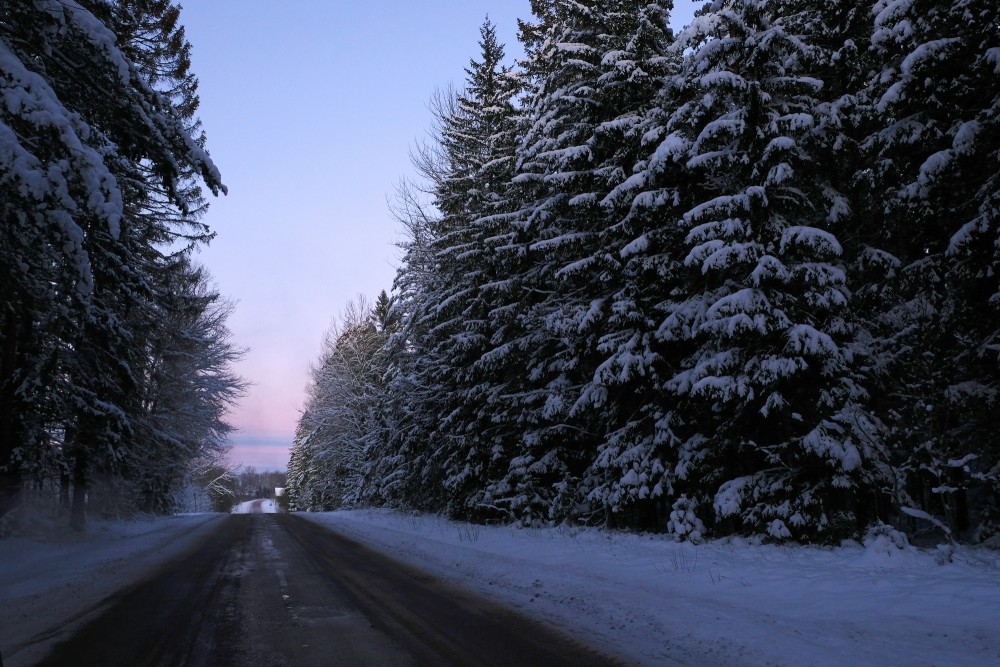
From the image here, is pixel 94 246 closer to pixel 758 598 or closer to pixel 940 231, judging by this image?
pixel 758 598

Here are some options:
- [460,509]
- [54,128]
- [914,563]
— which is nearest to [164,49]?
[54,128]

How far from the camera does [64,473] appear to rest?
1719 centimetres

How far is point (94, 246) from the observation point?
10906 millimetres

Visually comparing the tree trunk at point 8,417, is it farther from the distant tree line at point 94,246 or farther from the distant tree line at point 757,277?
the distant tree line at point 757,277

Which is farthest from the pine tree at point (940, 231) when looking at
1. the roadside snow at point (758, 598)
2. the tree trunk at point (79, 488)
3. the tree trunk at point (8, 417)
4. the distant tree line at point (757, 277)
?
the tree trunk at point (79, 488)

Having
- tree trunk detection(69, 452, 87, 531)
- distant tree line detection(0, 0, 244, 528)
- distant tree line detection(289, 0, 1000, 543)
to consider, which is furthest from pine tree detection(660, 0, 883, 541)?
tree trunk detection(69, 452, 87, 531)

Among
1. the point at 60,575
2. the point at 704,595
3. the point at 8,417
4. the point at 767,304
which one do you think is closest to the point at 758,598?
the point at 704,595

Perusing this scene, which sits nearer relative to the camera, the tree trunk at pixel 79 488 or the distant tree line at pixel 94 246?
the distant tree line at pixel 94 246

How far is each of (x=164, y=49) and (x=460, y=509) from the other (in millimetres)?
16351

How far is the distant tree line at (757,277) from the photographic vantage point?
1013 cm

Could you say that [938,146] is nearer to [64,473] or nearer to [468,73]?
[468,73]

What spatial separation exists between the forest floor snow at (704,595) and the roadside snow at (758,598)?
0.08ft

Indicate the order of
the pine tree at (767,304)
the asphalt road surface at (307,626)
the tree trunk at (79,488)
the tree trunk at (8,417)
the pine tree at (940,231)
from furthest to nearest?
the tree trunk at (79,488), the tree trunk at (8,417), the pine tree at (767,304), the pine tree at (940,231), the asphalt road surface at (307,626)

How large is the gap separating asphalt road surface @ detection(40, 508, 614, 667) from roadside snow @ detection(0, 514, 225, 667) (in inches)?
13.4
